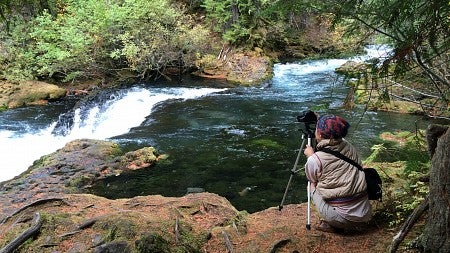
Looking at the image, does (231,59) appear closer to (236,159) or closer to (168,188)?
(236,159)

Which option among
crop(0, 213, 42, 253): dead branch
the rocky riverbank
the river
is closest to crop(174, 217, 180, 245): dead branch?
the rocky riverbank

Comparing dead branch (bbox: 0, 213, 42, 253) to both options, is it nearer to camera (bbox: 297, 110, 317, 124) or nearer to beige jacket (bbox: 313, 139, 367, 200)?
beige jacket (bbox: 313, 139, 367, 200)

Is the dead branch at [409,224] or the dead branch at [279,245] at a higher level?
the dead branch at [409,224]

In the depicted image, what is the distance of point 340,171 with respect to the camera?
4.10 m

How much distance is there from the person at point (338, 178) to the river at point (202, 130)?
308mm

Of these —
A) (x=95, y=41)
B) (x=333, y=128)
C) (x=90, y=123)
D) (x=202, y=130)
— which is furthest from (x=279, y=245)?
(x=95, y=41)

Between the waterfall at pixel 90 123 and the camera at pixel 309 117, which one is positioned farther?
the waterfall at pixel 90 123

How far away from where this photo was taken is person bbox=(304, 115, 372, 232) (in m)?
4.08

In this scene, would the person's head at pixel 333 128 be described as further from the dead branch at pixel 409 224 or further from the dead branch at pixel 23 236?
the dead branch at pixel 23 236

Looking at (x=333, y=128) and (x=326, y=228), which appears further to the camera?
(x=326, y=228)

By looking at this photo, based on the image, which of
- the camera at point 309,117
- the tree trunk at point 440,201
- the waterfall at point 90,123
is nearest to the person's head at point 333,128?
the camera at point 309,117

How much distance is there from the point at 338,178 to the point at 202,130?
32.3 feet

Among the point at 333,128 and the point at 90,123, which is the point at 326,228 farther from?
the point at 90,123

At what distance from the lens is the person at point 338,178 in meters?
4.08
